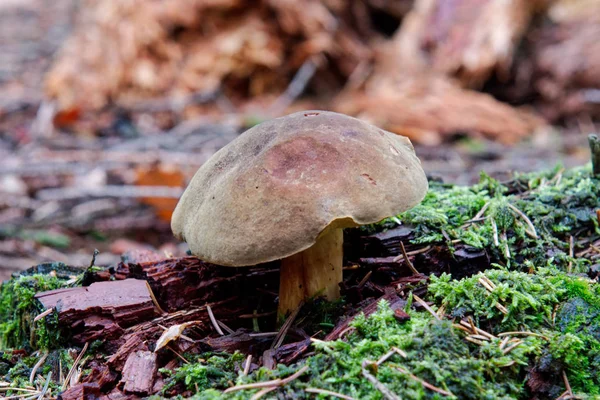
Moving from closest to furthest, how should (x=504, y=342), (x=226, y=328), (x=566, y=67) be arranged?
(x=504, y=342) → (x=226, y=328) → (x=566, y=67)

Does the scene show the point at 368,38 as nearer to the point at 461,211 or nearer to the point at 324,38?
the point at 324,38

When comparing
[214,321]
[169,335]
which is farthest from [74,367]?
[214,321]

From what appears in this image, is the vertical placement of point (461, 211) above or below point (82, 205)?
above

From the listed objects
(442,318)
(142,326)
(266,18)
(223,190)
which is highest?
(266,18)

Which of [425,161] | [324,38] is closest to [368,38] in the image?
[324,38]

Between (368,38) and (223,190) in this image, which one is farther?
(368,38)

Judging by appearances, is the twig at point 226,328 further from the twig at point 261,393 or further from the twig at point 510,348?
the twig at point 510,348

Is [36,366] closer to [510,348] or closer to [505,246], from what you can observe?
[510,348]
